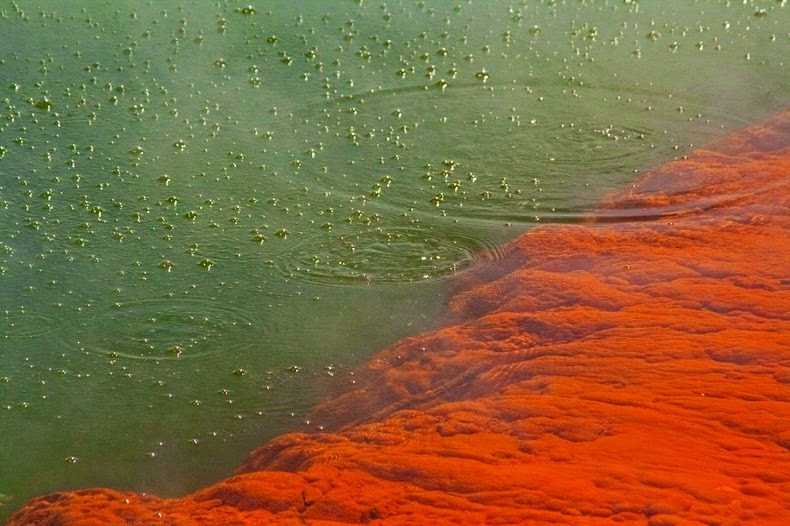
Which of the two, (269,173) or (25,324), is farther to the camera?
→ (269,173)

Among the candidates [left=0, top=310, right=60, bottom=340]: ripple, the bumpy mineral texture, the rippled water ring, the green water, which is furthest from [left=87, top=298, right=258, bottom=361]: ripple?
the bumpy mineral texture

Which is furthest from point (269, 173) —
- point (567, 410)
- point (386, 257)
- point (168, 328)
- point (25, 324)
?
point (567, 410)

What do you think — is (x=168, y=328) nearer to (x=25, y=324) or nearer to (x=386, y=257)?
(x=25, y=324)

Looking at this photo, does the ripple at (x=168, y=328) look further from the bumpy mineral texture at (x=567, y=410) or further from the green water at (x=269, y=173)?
the bumpy mineral texture at (x=567, y=410)

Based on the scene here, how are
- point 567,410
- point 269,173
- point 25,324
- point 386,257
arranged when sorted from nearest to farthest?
point 567,410, point 25,324, point 386,257, point 269,173

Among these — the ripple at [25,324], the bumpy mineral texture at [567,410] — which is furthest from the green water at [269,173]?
the bumpy mineral texture at [567,410]
